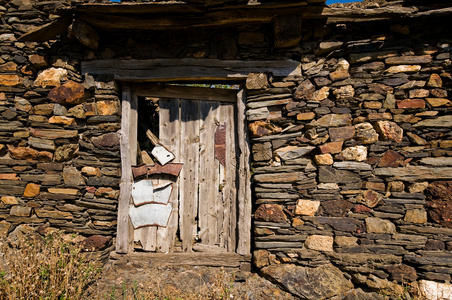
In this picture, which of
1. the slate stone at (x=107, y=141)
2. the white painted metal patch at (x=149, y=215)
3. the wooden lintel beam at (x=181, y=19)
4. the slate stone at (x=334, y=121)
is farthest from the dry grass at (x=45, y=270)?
the slate stone at (x=334, y=121)

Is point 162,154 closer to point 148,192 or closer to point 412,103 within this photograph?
point 148,192

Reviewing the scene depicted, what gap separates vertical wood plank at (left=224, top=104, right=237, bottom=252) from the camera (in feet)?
9.27

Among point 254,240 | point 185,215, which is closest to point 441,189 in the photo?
point 254,240

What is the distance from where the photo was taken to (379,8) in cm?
237

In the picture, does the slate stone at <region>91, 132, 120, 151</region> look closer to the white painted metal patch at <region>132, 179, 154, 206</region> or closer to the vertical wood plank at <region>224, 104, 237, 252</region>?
the white painted metal patch at <region>132, 179, 154, 206</region>

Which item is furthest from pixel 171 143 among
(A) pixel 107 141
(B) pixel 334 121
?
(B) pixel 334 121

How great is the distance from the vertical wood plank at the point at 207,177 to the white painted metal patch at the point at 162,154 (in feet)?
1.20

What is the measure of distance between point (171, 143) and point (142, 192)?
0.66 m

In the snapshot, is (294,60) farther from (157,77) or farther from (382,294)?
(382,294)

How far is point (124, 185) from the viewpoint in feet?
9.05

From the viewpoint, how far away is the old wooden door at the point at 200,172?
2.86m

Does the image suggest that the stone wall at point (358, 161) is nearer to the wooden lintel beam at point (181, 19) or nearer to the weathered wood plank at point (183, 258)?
the weathered wood plank at point (183, 258)

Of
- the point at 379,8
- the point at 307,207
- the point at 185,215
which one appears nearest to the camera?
the point at 379,8

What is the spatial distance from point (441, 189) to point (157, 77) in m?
3.13
